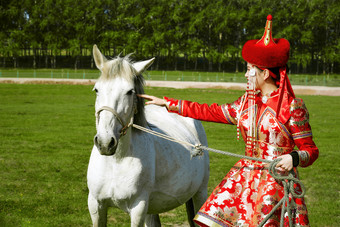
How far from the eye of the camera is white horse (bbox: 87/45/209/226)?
352 cm

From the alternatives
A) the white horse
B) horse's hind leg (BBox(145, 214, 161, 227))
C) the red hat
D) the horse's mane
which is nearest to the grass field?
horse's hind leg (BBox(145, 214, 161, 227))

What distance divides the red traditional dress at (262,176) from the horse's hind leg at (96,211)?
1032 mm

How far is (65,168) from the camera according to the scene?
10070 mm

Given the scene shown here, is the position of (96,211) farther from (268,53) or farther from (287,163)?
(268,53)

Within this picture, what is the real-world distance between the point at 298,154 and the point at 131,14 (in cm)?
7788

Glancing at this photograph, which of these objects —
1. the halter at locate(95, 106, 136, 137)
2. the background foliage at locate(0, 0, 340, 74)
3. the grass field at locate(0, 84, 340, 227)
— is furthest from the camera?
the background foliage at locate(0, 0, 340, 74)

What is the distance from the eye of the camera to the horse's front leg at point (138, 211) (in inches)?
152

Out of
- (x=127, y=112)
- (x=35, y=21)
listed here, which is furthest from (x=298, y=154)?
(x=35, y=21)

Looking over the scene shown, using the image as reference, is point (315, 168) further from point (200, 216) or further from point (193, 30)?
point (193, 30)

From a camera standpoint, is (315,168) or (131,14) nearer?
(315,168)

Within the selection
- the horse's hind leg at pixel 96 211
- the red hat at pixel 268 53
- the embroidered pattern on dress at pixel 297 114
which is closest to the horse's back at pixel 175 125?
the horse's hind leg at pixel 96 211

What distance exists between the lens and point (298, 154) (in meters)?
3.18

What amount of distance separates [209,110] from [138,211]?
3.72 feet

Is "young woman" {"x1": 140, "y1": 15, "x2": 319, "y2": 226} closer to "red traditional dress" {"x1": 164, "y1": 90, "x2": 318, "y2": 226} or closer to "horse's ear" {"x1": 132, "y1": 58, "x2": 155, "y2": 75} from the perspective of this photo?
"red traditional dress" {"x1": 164, "y1": 90, "x2": 318, "y2": 226}
